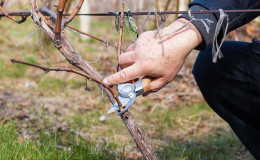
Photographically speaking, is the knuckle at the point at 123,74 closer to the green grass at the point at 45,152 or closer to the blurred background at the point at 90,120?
the blurred background at the point at 90,120

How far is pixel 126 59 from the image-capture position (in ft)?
4.44

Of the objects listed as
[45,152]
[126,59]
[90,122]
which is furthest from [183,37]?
→ [90,122]

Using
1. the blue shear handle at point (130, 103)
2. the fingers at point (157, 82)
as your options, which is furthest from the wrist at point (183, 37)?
the blue shear handle at point (130, 103)

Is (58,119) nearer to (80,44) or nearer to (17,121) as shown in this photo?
(17,121)

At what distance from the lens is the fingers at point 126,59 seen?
134cm

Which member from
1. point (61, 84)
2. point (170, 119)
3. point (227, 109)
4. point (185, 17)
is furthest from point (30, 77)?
point (185, 17)

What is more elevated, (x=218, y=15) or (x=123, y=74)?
(x=218, y=15)

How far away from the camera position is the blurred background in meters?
2.16

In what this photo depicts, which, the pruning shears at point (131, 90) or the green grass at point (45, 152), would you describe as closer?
the pruning shears at point (131, 90)

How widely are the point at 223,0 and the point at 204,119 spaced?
270 centimetres

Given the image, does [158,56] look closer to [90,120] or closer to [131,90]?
[131,90]

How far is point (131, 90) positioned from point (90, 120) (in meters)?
2.31

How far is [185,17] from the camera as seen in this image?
1.38 m

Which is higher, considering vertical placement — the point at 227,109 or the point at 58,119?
the point at 227,109
